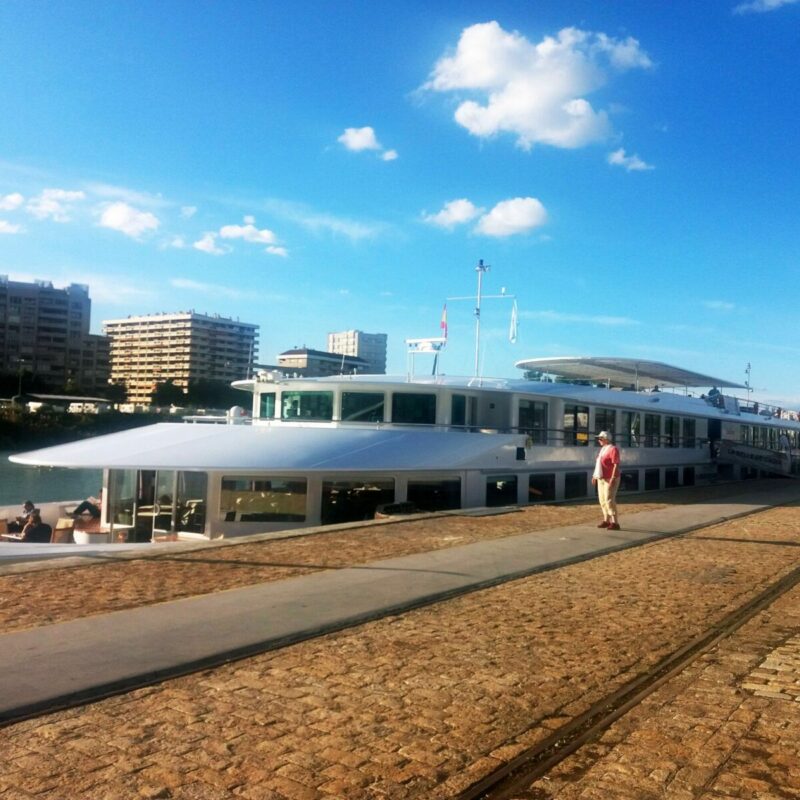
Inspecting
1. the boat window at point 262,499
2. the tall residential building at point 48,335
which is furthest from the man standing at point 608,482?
the tall residential building at point 48,335

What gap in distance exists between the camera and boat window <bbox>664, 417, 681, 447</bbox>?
1243 inches

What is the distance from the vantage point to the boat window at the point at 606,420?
26.2 m

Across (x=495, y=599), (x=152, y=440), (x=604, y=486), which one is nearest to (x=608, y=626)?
(x=495, y=599)

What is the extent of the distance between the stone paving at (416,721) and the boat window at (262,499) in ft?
31.1

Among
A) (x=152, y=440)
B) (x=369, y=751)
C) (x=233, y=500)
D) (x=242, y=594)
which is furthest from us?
(x=152, y=440)

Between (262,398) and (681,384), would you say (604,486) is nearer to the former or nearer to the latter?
(262,398)

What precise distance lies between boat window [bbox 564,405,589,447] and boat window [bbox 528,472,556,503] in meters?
1.82

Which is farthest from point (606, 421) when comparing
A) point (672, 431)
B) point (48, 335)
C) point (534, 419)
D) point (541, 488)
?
point (48, 335)

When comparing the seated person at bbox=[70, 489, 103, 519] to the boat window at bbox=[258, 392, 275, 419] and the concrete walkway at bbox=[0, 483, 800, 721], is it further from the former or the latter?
the concrete walkway at bbox=[0, 483, 800, 721]

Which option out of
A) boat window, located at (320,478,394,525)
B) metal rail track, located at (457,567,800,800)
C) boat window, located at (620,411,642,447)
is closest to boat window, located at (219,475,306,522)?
boat window, located at (320,478,394,525)

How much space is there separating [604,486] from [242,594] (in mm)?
8544

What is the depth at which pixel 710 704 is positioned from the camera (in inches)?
214

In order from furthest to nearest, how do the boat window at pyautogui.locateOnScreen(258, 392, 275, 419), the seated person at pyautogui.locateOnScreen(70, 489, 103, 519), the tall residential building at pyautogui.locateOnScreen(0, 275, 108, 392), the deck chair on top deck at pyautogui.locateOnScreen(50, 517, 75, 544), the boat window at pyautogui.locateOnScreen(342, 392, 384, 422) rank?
the tall residential building at pyautogui.locateOnScreen(0, 275, 108, 392) → the boat window at pyautogui.locateOnScreen(258, 392, 275, 419) → the boat window at pyautogui.locateOnScreen(342, 392, 384, 422) → the seated person at pyautogui.locateOnScreen(70, 489, 103, 519) → the deck chair on top deck at pyautogui.locateOnScreen(50, 517, 75, 544)

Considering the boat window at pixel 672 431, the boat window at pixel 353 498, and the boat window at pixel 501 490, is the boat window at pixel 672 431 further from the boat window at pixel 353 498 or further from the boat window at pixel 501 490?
the boat window at pixel 353 498
